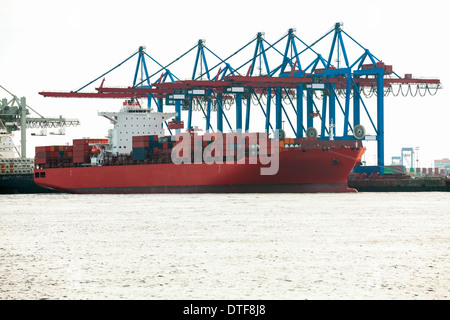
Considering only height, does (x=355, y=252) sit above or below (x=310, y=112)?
below

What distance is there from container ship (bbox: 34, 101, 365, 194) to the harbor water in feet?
72.6

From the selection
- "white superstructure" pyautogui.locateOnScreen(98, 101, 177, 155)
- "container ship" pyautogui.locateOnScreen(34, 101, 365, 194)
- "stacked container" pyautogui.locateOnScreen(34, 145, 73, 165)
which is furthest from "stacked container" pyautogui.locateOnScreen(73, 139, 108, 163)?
"white superstructure" pyautogui.locateOnScreen(98, 101, 177, 155)

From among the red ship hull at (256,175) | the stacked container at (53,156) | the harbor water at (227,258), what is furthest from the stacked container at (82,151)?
the harbor water at (227,258)

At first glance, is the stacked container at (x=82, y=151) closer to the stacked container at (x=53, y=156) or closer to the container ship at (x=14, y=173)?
the stacked container at (x=53, y=156)

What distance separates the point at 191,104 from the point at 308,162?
22.4 meters

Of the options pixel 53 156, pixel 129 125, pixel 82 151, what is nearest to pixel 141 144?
pixel 129 125

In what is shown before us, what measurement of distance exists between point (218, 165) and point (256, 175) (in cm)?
296

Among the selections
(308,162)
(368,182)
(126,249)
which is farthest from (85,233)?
(368,182)

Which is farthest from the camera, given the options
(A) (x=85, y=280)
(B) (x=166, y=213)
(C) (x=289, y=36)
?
(C) (x=289, y=36)

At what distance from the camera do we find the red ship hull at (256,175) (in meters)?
49.7

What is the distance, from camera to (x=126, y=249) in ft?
56.4
